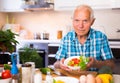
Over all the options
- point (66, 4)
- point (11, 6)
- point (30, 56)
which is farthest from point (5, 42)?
point (11, 6)

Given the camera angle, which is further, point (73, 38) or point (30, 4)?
point (30, 4)

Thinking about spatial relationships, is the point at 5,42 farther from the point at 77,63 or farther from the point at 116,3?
the point at 116,3

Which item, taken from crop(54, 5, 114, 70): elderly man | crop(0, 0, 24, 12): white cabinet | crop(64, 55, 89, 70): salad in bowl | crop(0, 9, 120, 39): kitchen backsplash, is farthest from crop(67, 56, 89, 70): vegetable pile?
crop(0, 0, 24, 12): white cabinet

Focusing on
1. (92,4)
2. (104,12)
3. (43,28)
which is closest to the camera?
(92,4)

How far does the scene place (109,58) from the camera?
1.91 meters

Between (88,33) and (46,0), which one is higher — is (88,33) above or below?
below

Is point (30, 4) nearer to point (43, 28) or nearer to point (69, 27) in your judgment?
point (43, 28)

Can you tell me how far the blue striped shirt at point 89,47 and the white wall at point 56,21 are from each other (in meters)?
1.87

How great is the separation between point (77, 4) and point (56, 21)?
1.93ft

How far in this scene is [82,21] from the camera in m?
1.93

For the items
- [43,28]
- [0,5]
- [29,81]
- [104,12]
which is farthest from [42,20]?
[29,81]

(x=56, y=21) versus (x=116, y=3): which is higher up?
(x=116, y=3)

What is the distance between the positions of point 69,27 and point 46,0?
609 mm

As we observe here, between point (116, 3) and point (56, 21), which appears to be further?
point (56, 21)
